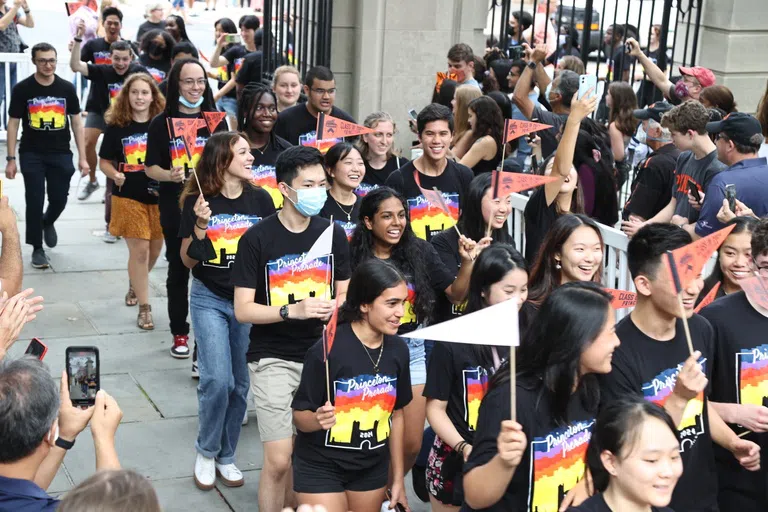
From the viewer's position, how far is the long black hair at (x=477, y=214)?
20.2ft

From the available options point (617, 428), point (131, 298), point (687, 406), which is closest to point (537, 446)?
point (617, 428)

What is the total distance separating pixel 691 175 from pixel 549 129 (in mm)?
1779

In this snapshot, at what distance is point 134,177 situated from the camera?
8.88 meters

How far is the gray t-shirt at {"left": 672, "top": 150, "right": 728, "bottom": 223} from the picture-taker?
702 centimetres

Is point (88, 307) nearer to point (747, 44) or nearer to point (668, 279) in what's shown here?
point (668, 279)

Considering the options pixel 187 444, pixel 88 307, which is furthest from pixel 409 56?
pixel 187 444

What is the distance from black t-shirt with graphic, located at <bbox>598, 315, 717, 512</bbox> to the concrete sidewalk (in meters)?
2.27

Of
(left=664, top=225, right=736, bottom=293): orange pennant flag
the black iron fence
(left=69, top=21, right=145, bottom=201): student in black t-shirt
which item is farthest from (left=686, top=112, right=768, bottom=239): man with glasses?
(left=69, top=21, right=145, bottom=201): student in black t-shirt

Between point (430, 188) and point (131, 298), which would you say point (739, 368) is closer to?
point (430, 188)

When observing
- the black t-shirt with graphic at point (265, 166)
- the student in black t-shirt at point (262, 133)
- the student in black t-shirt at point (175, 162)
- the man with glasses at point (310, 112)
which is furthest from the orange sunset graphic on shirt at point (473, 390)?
the man with glasses at point (310, 112)

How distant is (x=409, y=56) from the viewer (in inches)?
457

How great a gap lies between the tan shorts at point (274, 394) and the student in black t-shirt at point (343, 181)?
4.26 ft

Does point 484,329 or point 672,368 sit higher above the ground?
point 484,329

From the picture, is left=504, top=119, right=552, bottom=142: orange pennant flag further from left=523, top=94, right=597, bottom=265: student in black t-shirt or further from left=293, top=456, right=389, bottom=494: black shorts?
left=293, top=456, right=389, bottom=494: black shorts
